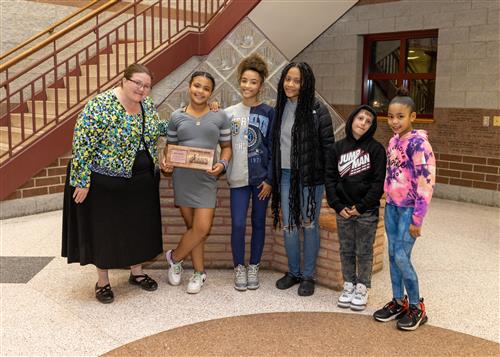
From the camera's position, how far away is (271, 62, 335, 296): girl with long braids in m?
2.95

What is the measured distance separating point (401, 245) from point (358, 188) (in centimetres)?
39

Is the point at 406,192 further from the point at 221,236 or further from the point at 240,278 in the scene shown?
the point at 221,236

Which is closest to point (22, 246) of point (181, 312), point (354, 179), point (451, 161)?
point (181, 312)

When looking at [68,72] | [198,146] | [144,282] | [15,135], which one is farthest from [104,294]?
[15,135]

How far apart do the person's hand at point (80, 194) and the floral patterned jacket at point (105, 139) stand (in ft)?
0.08

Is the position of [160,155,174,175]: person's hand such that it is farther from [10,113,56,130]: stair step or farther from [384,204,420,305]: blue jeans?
[10,113,56,130]: stair step

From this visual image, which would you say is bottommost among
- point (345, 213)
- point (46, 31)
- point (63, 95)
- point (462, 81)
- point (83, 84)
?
point (345, 213)

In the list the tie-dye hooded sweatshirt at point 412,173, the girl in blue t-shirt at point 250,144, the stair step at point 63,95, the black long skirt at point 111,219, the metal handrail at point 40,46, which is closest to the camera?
the tie-dye hooded sweatshirt at point 412,173

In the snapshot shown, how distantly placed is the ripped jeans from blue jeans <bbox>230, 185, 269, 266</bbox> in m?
0.15

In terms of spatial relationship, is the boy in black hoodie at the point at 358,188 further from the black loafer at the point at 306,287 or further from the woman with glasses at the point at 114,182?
the woman with glasses at the point at 114,182

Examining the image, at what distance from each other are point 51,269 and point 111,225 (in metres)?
1.06

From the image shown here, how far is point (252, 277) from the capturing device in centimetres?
329

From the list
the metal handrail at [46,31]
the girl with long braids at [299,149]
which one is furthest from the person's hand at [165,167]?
the metal handrail at [46,31]

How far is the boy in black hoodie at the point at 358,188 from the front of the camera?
2746 millimetres
